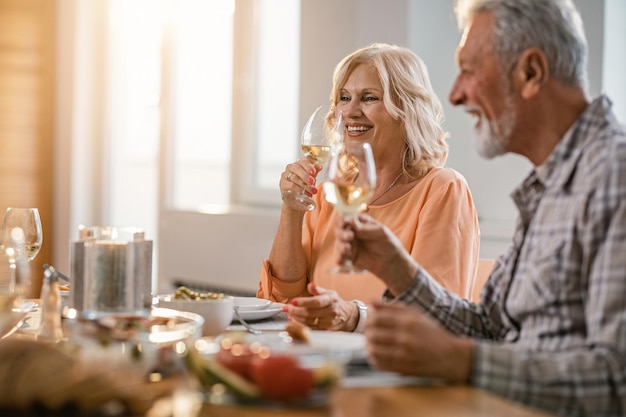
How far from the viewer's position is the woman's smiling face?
276 cm

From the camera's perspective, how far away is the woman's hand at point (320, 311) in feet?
6.28

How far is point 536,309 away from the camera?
1.55 m

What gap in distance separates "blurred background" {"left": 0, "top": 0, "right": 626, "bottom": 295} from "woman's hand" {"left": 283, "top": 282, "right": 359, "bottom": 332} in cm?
84

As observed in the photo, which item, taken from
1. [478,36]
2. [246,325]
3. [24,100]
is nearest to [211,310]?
[246,325]

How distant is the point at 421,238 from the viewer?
246cm

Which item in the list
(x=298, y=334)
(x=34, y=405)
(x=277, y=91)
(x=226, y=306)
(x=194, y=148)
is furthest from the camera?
(x=194, y=148)

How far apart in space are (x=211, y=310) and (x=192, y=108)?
3.90 m

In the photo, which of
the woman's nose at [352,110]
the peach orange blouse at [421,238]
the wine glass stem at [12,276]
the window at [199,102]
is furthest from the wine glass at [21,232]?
the window at [199,102]

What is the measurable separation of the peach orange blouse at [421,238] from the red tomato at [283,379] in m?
1.29

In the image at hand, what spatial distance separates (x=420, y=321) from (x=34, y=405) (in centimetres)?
55

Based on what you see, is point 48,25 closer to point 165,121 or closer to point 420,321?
point 165,121

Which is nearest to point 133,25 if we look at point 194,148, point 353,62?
point 194,148

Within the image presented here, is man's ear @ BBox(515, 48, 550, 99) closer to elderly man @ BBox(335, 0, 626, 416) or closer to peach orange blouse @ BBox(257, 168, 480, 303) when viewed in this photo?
elderly man @ BBox(335, 0, 626, 416)

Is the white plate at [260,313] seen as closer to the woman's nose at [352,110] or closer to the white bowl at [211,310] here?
the white bowl at [211,310]
